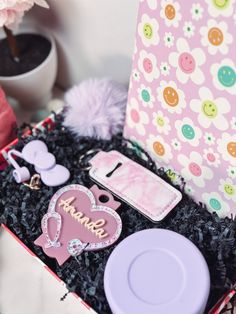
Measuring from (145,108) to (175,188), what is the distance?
11 centimetres

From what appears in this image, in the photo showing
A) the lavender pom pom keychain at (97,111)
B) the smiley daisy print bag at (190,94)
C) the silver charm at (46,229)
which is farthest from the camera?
the lavender pom pom keychain at (97,111)

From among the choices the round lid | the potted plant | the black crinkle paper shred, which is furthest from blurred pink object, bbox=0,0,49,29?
the round lid

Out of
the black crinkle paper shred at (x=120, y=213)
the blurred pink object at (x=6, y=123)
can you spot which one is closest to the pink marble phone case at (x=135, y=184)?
the black crinkle paper shred at (x=120, y=213)

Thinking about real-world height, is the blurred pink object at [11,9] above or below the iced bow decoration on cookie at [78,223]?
above

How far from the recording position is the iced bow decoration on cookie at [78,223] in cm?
58

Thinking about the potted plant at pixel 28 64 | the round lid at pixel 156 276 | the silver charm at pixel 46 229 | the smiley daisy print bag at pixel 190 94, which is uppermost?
the smiley daisy print bag at pixel 190 94

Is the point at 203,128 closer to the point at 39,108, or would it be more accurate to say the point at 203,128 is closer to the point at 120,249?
the point at 120,249

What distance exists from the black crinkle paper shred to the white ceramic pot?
96mm

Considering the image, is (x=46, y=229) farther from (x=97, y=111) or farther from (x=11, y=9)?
(x=11, y=9)

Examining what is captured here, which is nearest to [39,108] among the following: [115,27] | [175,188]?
[115,27]

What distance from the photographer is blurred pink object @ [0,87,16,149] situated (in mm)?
676

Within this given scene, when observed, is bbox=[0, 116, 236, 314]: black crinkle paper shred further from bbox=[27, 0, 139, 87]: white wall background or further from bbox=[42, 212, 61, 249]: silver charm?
bbox=[27, 0, 139, 87]: white wall background

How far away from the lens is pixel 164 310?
0.50 meters

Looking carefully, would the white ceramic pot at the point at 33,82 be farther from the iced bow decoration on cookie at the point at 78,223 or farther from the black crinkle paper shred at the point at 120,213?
the iced bow decoration on cookie at the point at 78,223
